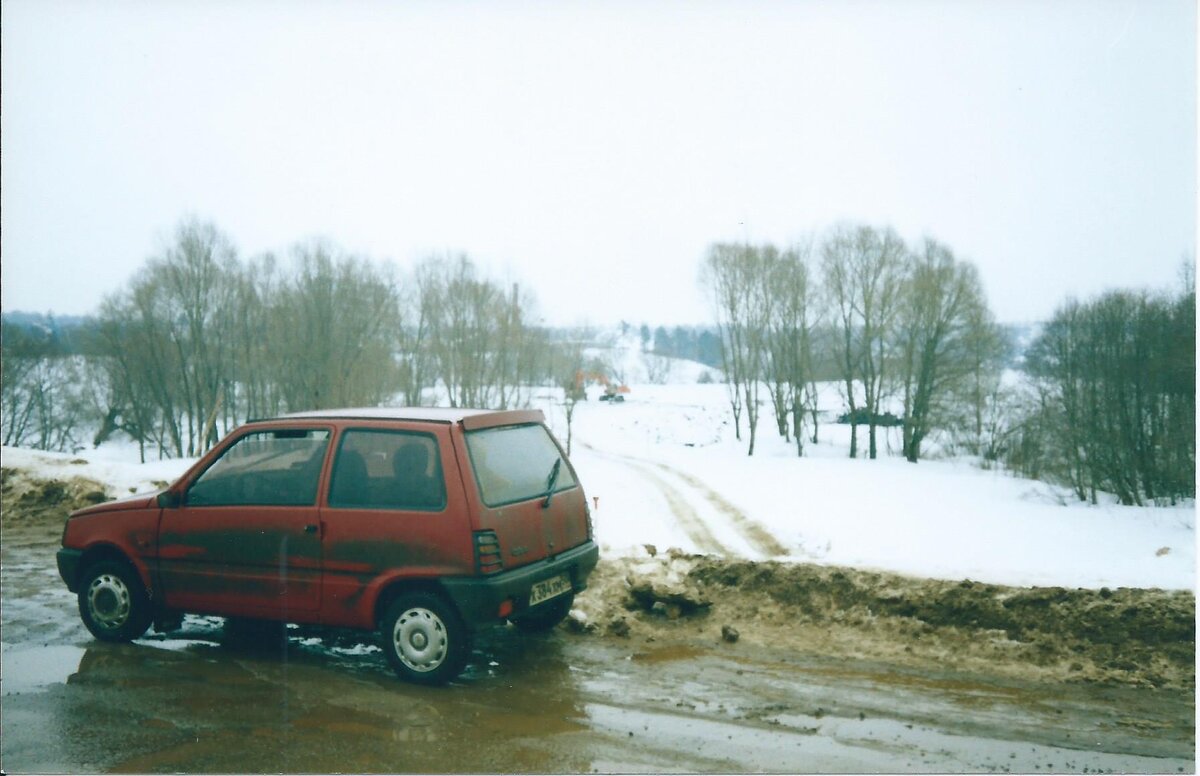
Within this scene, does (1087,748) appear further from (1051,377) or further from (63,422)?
(63,422)

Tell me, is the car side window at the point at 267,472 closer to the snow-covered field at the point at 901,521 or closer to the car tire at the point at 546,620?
the car tire at the point at 546,620

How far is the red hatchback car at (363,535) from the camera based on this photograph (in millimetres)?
5062

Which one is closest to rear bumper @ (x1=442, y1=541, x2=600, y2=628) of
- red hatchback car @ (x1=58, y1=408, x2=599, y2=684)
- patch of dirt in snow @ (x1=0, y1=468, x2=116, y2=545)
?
red hatchback car @ (x1=58, y1=408, x2=599, y2=684)

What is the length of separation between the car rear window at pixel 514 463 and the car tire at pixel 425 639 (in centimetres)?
78

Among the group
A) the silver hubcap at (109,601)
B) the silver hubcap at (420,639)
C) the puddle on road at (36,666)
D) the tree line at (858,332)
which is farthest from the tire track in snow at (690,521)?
the tree line at (858,332)

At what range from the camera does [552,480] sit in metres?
5.72

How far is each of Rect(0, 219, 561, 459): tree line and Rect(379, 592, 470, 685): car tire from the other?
97.6 ft

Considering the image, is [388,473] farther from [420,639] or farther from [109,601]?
[109,601]

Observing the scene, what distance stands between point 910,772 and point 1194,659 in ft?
9.94

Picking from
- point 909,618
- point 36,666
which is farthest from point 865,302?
point 36,666

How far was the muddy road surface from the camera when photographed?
13.7 ft

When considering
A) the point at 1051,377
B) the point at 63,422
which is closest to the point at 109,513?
the point at 1051,377

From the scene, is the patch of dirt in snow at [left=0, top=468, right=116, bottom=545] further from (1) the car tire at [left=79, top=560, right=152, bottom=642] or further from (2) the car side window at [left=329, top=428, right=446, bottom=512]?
(2) the car side window at [left=329, top=428, right=446, bottom=512]

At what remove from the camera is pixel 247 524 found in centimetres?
550
